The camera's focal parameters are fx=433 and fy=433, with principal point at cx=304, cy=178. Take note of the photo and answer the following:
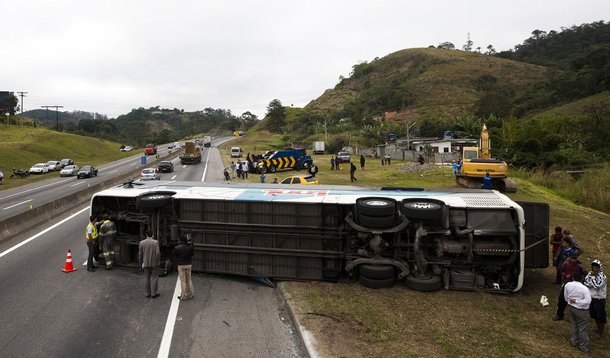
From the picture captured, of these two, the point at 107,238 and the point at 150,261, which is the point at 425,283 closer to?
the point at 150,261

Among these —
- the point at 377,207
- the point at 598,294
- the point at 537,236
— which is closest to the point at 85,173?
the point at 377,207

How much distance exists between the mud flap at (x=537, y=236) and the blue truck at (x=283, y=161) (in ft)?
100

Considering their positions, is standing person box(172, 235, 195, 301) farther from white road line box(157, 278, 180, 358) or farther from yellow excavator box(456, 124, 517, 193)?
yellow excavator box(456, 124, 517, 193)

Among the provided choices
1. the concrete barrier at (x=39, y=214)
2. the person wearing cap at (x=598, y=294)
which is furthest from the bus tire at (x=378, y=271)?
the concrete barrier at (x=39, y=214)

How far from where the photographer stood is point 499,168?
26.7 meters

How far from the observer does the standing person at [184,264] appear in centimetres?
950

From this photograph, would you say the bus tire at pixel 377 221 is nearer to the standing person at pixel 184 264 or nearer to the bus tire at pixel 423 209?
the bus tire at pixel 423 209

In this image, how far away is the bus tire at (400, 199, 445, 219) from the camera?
384 inches

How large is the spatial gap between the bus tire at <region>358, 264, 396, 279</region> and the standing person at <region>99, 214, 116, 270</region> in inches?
270

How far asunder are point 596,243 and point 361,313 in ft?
36.9

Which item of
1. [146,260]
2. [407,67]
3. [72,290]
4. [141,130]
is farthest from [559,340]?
[141,130]

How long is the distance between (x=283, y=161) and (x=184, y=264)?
3186 cm

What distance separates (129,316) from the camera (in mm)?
8789

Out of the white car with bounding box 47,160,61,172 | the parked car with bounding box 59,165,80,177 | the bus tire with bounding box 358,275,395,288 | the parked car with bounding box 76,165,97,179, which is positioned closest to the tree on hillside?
the white car with bounding box 47,160,61,172
